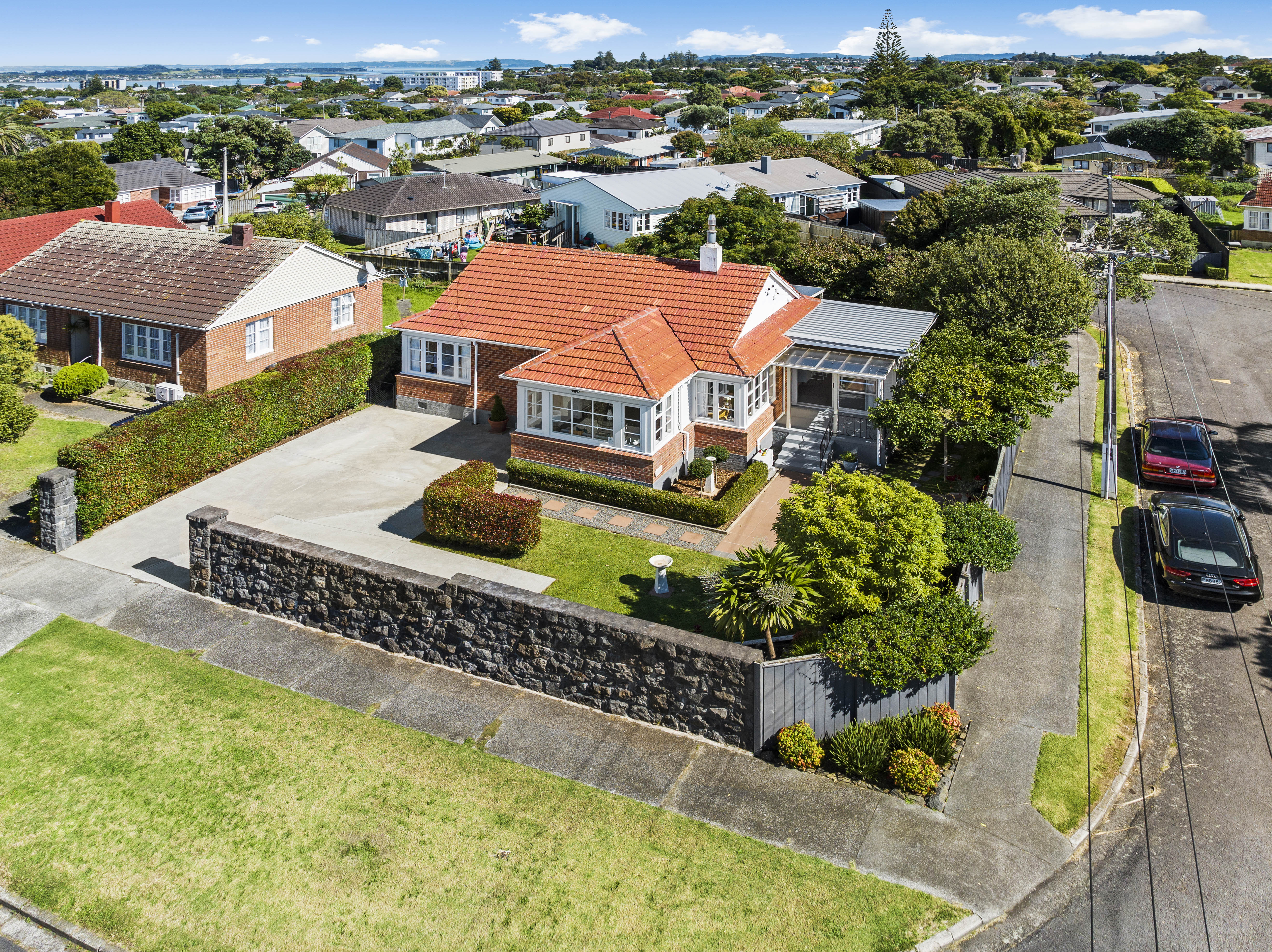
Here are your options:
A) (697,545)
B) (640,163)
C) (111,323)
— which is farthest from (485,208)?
(697,545)

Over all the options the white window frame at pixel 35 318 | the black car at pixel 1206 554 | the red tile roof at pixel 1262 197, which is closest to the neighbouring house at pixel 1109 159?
the red tile roof at pixel 1262 197

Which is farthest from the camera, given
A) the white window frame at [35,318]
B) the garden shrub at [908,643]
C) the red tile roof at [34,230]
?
the red tile roof at [34,230]

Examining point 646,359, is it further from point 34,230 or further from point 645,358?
point 34,230

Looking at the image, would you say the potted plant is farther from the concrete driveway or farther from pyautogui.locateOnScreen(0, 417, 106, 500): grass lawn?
pyautogui.locateOnScreen(0, 417, 106, 500): grass lawn

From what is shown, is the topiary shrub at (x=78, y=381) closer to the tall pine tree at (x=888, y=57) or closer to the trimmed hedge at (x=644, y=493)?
the trimmed hedge at (x=644, y=493)

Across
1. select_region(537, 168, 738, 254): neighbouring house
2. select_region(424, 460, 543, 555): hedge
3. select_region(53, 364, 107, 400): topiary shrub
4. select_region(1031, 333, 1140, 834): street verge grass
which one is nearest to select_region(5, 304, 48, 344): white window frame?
select_region(53, 364, 107, 400): topiary shrub

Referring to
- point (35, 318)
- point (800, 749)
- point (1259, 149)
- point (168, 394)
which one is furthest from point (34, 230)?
point (1259, 149)

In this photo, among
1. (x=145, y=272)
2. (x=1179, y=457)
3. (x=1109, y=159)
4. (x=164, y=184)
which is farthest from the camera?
(x=1109, y=159)
